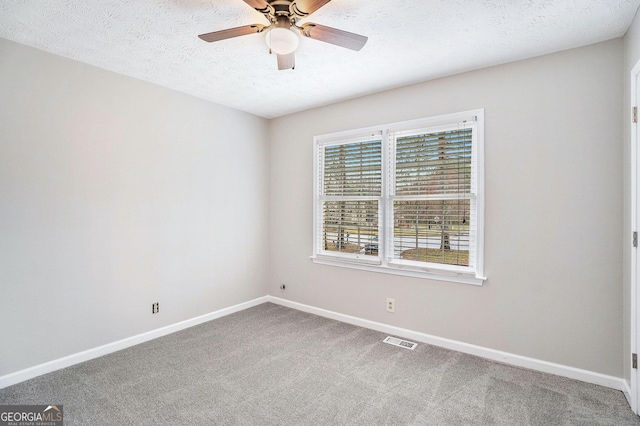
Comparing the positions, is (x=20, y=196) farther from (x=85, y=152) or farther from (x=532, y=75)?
(x=532, y=75)

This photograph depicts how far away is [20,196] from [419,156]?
3363mm

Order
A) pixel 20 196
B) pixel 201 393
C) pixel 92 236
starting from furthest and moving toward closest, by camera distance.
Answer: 1. pixel 92 236
2. pixel 20 196
3. pixel 201 393

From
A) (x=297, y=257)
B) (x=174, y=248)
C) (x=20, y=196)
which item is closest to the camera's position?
(x=20, y=196)

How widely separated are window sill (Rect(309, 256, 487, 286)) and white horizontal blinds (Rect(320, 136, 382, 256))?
0.14 meters

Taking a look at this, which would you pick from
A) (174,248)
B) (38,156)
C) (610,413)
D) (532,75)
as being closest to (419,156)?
(532,75)

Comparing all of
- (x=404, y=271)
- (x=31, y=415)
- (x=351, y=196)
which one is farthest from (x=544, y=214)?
(x=31, y=415)

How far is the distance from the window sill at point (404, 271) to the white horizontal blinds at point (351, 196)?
0.44 ft

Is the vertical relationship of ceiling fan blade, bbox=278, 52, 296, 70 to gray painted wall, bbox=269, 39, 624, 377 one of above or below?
above

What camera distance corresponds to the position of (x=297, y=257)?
13.7 feet

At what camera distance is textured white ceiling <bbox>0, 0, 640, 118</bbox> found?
198 cm

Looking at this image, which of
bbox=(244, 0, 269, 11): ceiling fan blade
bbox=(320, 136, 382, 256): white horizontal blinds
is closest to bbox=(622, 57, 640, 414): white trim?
bbox=(320, 136, 382, 256): white horizontal blinds

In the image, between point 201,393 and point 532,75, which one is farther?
point 532,75

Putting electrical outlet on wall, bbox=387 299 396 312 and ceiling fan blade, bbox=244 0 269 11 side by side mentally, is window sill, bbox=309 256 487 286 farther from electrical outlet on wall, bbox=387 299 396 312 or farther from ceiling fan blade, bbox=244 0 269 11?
ceiling fan blade, bbox=244 0 269 11

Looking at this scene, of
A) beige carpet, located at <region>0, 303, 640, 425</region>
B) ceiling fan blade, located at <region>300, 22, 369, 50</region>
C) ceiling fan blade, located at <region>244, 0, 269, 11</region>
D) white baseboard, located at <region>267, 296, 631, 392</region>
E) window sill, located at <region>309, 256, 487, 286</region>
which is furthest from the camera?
window sill, located at <region>309, 256, 487, 286</region>
